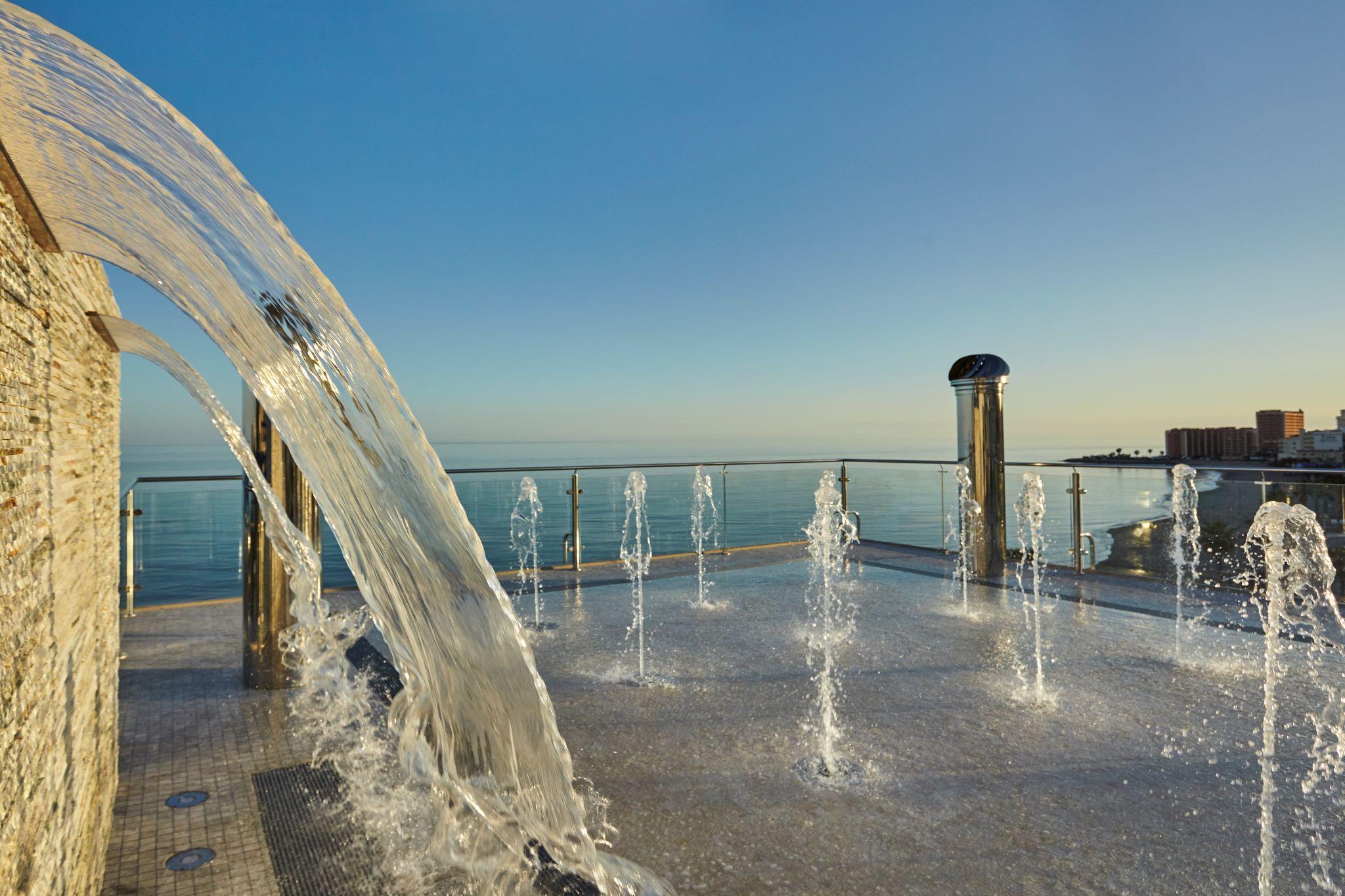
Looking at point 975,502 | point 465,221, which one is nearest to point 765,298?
point 465,221

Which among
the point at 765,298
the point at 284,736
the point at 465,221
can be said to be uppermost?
the point at 465,221

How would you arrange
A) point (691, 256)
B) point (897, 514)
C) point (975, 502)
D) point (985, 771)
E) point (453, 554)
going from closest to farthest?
point (453, 554) → point (985, 771) → point (975, 502) → point (897, 514) → point (691, 256)

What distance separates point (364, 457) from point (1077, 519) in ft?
24.0

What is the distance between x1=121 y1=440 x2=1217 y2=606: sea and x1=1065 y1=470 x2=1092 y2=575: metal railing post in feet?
0.14

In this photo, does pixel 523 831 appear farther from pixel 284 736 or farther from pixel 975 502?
pixel 975 502

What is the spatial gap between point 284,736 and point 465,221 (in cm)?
1393

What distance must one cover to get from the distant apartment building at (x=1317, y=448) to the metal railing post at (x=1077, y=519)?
1.69 metres

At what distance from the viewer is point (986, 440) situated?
259 inches

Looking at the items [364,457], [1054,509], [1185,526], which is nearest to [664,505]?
[1054,509]

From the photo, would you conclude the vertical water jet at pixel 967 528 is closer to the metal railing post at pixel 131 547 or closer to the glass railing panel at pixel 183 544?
the glass railing panel at pixel 183 544

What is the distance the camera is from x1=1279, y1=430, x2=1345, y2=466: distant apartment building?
6.15 m

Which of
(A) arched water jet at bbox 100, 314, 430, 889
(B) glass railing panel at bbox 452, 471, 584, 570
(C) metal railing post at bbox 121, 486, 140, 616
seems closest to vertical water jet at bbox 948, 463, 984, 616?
(B) glass railing panel at bbox 452, 471, 584, 570

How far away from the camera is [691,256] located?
1619 cm

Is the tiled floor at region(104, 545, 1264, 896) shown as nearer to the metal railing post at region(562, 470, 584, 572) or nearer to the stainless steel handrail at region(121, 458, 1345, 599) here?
the stainless steel handrail at region(121, 458, 1345, 599)
